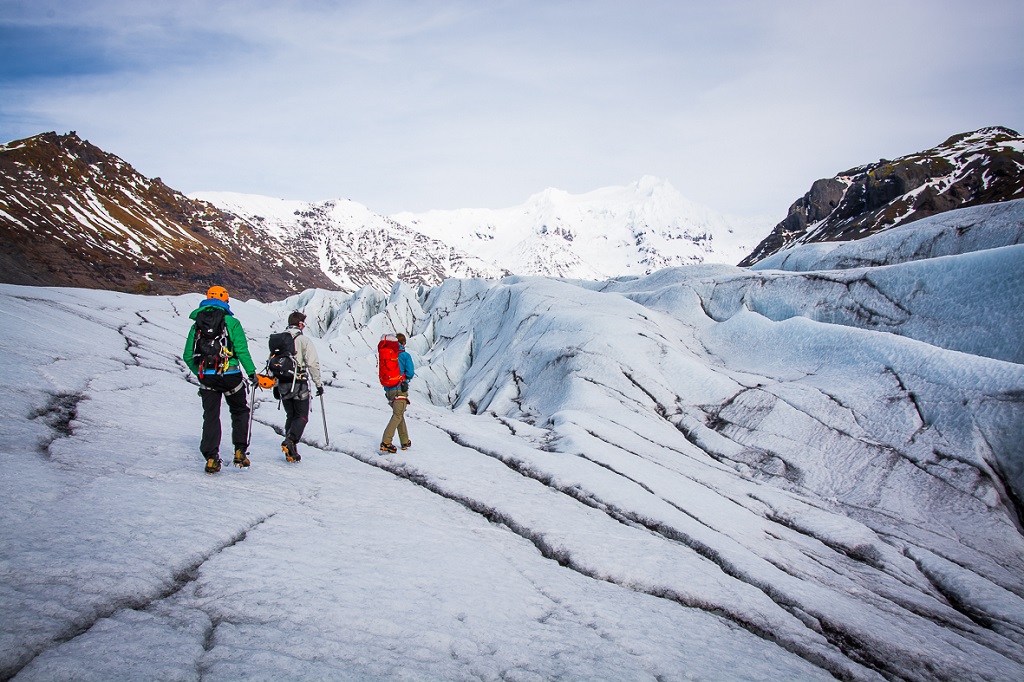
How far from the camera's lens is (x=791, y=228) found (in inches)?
4771

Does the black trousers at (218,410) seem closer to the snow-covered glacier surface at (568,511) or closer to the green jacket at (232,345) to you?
the green jacket at (232,345)

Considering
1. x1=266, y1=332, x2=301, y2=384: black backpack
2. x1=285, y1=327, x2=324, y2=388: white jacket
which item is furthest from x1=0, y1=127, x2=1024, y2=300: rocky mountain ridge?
x1=266, y1=332, x2=301, y2=384: black backpack

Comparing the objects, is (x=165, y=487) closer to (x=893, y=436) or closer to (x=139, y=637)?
(x=139, y=637)

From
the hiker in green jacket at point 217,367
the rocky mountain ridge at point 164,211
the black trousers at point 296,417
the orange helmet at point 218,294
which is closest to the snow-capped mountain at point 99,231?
the rocky mountain ridge at point 164,211

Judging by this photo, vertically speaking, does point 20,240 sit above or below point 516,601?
above

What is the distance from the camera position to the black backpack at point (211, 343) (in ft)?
22.8

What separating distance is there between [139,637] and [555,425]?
990cm

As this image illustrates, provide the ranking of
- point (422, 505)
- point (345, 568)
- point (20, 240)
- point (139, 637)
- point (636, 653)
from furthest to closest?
point (20, 240), point (422, 505), point (345, 568), point (636, 653), point (139, 637)

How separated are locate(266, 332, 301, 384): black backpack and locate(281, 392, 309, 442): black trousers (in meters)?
0.38

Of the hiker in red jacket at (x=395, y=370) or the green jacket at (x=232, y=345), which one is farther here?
the hiker in red jacket at (x=395, y=370)

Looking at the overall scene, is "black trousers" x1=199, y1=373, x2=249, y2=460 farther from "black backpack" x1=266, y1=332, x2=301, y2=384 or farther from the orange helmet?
the orange helmet

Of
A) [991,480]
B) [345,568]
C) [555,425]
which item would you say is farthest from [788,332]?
[345,568]

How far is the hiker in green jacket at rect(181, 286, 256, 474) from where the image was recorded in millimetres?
6848

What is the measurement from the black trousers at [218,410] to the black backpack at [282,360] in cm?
83
